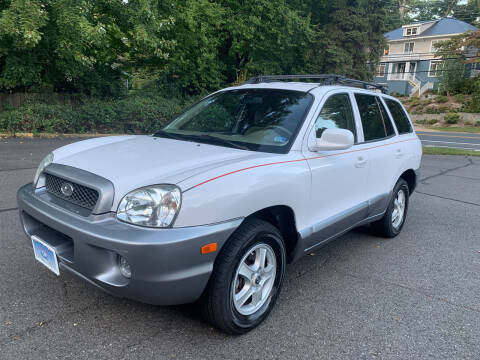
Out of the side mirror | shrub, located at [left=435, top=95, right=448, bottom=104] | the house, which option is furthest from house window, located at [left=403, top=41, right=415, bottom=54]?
the side mirror

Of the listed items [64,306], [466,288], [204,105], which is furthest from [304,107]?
[64,306]

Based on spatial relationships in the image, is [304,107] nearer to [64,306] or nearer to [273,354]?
[273,354]

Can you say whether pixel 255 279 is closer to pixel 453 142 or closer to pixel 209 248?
pixel 209 248

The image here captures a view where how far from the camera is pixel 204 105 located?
409 centimetres

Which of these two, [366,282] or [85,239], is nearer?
[85,239]

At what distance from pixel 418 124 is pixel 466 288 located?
33777mm

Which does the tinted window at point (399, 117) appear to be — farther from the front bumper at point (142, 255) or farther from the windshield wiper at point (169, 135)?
the front bumper at point (142, 255)

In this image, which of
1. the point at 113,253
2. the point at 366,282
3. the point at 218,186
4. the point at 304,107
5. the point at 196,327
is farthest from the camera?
the point at 366,282

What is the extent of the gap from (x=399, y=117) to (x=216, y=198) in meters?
3.58

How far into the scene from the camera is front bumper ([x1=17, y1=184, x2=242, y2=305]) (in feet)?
7.17

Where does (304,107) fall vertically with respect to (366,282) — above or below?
above

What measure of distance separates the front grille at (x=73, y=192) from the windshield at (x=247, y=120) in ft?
3.73

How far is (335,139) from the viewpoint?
3119mm

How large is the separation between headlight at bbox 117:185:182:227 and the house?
152 ft
